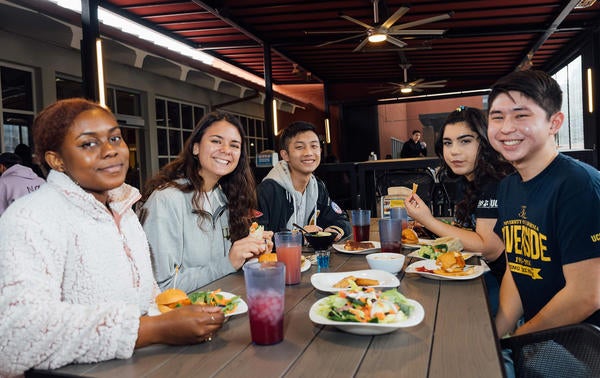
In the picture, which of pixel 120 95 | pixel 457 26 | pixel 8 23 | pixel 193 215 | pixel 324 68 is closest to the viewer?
pixel 193 215

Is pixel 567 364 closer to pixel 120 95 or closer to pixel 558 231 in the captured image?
pixel 558 231

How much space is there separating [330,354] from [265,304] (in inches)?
7.6

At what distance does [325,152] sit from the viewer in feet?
39.1

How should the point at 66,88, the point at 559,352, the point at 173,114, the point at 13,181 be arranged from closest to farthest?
1. the point at 559,352
2. the point at 13,181
3. the point at 66,88
4. the point at 173,114

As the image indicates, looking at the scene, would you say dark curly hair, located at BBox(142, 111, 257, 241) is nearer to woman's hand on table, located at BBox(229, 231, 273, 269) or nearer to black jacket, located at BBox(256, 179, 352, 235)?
woman's hand on table, located at BBox(229, 231, 273, 269)

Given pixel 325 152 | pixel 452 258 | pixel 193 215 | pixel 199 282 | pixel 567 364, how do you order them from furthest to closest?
pixel 325 152
pixel 193 215
pixel 199 282
pixel 452 258
pixel 567 364

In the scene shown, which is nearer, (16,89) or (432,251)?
(432,251)

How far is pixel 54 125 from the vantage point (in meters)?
1.19

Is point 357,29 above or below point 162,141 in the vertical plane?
above

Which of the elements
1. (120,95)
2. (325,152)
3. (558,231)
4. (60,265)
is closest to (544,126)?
(558,231)

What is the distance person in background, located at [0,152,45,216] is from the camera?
13.9 feet

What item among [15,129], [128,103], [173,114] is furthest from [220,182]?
[173,114]

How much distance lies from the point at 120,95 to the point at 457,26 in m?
5.95

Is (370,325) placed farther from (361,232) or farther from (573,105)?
(573,105)
